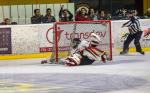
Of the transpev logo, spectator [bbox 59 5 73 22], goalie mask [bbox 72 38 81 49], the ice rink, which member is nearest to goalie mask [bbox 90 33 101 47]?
goalie mask [bbox 72 38 81 49]

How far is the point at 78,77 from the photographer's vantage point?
13.2 metres

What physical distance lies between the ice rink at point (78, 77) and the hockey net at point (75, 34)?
567 millimetres

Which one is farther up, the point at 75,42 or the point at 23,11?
the point at 23,11

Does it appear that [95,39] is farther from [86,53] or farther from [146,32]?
[146,32]

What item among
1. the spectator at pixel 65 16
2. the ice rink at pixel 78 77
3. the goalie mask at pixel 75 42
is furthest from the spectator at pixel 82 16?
the goalie mask at pixel 75 42

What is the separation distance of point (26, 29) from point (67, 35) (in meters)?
2.80

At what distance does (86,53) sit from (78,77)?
8.92 feet

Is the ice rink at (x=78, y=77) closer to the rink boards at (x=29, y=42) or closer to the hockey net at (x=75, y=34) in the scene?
the hockey net at (x=75, y=34)

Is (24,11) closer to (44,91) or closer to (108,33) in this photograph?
(108,33)

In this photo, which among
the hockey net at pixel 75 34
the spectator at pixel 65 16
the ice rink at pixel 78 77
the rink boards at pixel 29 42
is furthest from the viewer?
the spectator at pixel 65 16

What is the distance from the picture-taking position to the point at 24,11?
899 inches

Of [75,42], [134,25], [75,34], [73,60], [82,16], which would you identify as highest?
[82,16]

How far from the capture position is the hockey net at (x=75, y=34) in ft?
56.2

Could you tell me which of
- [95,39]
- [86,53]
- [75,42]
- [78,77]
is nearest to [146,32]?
[75,42]
